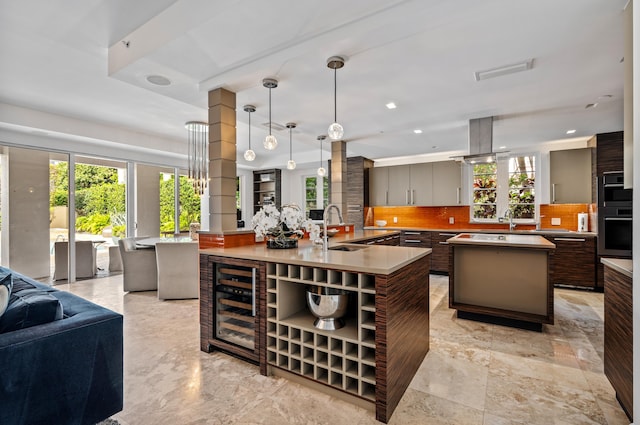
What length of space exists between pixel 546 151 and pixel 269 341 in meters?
6.03

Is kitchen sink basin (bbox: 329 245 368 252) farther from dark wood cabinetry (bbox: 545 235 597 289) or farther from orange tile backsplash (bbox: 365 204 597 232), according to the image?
orange tile backsplash (bbox: 365 204 597 232)

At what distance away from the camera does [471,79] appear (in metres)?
3.10

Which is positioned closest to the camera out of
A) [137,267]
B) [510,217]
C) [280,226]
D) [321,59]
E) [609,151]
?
[321,59]

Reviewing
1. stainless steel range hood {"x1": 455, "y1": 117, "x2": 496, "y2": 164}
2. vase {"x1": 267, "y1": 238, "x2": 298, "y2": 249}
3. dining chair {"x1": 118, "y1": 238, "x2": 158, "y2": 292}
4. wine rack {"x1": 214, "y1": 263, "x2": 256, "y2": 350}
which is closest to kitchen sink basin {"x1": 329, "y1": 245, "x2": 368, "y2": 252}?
vase {"x1": 267, "y1": 238, "x2": 298, "y2": 249}

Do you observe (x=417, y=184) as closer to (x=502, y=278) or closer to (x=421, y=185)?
Answer: (x=421, y=185)

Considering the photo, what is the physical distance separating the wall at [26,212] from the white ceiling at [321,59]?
838 millimetres

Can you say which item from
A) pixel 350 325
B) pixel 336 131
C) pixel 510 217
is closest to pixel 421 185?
pixel 510 217

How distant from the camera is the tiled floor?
182cm

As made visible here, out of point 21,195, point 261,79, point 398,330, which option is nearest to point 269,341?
point 398,330

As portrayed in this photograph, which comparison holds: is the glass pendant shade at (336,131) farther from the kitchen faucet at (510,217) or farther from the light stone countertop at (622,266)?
the kitchen faucet at (510,217)

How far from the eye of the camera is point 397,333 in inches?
75.7

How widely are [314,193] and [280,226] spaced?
5.91 meters

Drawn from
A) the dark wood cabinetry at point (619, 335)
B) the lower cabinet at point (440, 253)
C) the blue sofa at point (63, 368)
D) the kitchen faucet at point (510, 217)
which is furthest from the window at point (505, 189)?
the blue sofa at point (63, 368)

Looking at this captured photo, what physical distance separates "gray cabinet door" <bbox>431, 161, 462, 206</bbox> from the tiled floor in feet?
10.9
